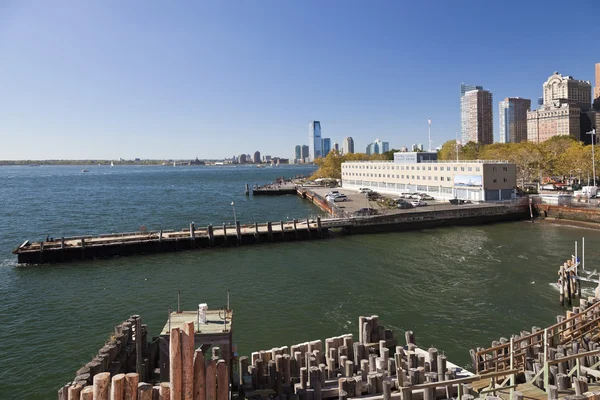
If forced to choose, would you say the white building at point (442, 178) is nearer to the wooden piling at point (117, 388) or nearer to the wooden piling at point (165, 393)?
the wooden piling at point (165, 393)

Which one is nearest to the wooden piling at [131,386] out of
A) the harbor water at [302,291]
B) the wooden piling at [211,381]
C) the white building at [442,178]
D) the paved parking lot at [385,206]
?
the wooden piling at [211,381]

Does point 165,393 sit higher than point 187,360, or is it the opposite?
point 187,360

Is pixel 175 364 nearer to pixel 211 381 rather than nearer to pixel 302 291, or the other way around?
pixel 211 381

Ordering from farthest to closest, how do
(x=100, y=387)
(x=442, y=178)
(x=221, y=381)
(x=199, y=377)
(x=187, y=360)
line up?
(x=442, y=178), (x=221, y=381), (x=199, y=377), (x=187, y=360), (x=100, y=387)

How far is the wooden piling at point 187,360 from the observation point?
7559 millimetres

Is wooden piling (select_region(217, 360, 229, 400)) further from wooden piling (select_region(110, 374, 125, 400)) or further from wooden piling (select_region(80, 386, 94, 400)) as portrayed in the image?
wooden piling (select_region(80, 386, 94, 400))

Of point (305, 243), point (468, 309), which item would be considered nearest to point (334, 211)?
point (305, 243)

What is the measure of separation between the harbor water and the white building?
14.5 metres

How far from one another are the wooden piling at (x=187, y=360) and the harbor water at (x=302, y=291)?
13.2 metres

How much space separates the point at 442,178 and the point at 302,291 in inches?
2077

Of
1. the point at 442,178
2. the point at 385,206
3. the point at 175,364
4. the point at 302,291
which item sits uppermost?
the point at 442,178

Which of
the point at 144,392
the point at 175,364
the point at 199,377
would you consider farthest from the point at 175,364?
the point at 144,392

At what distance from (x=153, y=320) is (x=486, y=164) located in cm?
5541

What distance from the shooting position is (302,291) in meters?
30.5
